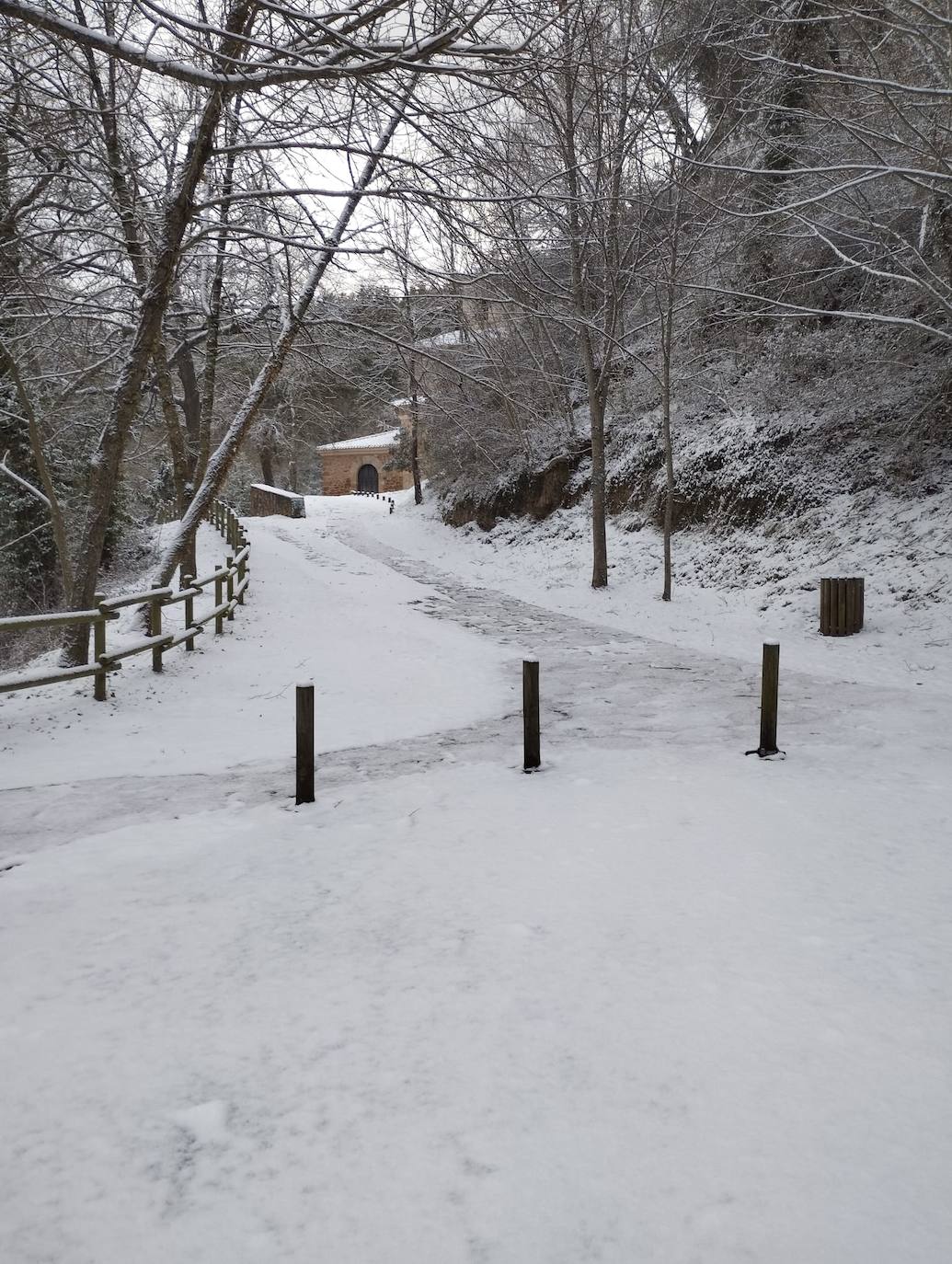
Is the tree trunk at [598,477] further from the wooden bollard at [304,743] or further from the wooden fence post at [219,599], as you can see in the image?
the wooden bollard at [304,743]

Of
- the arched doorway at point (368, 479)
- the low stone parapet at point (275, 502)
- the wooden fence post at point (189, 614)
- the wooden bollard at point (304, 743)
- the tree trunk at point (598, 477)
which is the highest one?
the arched doorway at point (368, 479)

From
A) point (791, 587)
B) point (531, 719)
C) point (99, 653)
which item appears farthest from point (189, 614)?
point (791, 587)

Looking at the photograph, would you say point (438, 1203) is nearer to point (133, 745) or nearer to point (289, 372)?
point (133, 745)

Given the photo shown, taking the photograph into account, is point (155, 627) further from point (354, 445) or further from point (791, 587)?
point (354, 445)

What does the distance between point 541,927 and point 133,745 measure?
498 centimetres

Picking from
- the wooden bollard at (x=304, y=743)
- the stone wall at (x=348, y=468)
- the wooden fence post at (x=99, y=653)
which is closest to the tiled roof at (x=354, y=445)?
the stone wall at (x=348, y=468)

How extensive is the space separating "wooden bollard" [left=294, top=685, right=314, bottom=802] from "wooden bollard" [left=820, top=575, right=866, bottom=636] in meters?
8.55

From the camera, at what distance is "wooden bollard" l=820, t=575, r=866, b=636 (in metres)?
11.3

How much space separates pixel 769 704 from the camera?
22.0ft

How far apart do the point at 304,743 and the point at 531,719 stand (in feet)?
6.19

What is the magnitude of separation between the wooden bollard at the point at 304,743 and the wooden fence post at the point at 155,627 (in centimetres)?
490

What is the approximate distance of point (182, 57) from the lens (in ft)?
17.6

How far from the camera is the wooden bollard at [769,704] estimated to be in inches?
261

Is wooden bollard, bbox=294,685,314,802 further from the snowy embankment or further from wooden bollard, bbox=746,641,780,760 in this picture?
the snowy embankment
